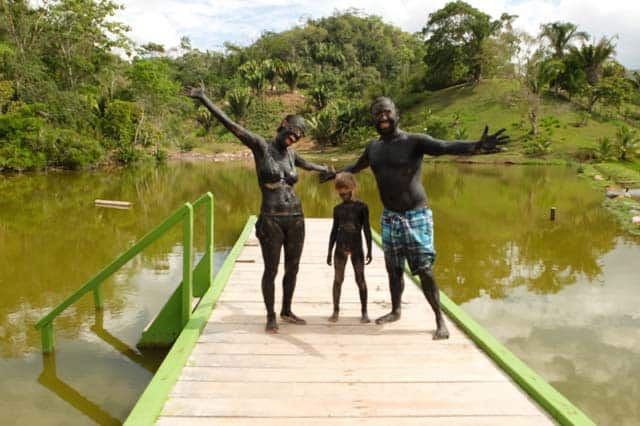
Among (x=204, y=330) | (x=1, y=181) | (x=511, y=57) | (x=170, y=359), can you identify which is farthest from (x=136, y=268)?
(x=511, y=57)

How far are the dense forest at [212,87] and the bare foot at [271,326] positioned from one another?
2338cm

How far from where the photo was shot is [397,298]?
4.26 m

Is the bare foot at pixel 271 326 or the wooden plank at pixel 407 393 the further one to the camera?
the bare foot at pixel 271 326

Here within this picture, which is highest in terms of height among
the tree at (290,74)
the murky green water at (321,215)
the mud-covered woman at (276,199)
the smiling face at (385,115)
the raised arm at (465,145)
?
the tree at (290,74)

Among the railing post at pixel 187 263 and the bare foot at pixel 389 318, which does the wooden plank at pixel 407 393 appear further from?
the railing post at pixel 187 263

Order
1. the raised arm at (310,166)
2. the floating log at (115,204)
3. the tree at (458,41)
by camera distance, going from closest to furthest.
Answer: the raised arm at (310,166)
the floating log at (115,204)
the tree at (458,41)

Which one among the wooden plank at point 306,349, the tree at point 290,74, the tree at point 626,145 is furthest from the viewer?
the tree at point 290,74

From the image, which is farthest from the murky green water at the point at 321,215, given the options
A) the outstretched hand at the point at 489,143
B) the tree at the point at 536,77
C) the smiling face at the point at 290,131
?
the tree at the point at 536,77

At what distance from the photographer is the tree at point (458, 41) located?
136ft

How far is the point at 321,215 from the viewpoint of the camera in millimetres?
13797

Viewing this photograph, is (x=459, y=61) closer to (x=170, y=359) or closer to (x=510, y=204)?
(x=510, y=204)

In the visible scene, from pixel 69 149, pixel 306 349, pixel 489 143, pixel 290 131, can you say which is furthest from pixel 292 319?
pixel 69 149

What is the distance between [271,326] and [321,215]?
9.83 meters

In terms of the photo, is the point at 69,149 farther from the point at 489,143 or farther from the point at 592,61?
the point at 592,61
